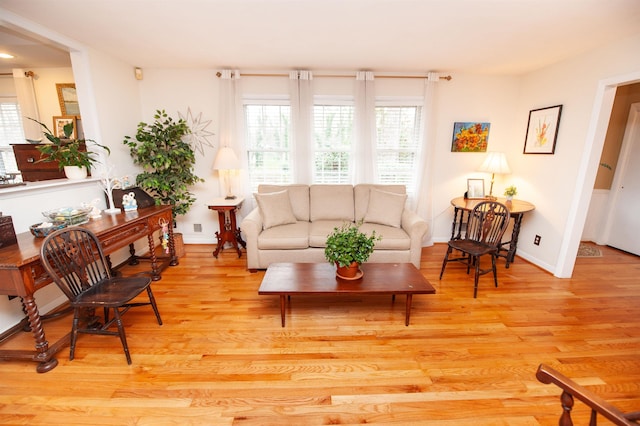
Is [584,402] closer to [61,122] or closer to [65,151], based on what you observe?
[65,151]

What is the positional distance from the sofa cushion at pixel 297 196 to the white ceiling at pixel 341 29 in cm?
155

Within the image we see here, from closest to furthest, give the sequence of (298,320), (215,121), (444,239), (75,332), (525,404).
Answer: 1. (525,404)
2. (75,332)
3. (298,320)
4. (215,121)
5. (444,239)

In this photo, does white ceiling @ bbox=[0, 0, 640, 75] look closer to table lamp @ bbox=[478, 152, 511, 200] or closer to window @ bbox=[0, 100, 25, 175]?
table lamp @ bbox=[478, 152, 511, 200]

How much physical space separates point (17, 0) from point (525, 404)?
14.2ft

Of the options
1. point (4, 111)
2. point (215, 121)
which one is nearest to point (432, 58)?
point (215, 121)

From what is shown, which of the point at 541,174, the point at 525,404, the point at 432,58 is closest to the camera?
the point at 525,404

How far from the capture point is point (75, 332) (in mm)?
1804

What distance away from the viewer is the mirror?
357cm

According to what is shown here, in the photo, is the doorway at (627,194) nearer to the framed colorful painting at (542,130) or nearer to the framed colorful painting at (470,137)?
the framed colorful painting at (542,130)

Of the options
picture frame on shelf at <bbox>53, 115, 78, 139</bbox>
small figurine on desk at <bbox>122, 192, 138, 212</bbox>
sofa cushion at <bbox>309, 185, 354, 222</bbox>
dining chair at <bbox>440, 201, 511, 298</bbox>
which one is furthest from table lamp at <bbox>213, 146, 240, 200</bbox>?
dining chair at <bbox>440, 201, 511, 298</bbox>

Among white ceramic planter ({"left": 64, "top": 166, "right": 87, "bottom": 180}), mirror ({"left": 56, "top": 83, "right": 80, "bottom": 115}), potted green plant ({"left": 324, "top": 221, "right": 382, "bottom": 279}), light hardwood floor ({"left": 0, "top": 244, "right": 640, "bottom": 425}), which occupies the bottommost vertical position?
light hardwood floor ({"left": 0, "top": 244, "right": 640, "bottom": 425})

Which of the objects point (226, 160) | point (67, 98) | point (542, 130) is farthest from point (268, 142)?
point (542, 130)

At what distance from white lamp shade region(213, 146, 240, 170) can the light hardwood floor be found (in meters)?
1.51

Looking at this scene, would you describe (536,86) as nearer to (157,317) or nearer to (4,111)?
(157,317)
